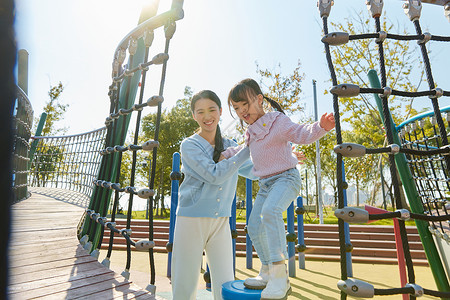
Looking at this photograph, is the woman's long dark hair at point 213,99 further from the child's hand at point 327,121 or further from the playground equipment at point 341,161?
the child's hand at point 327,121

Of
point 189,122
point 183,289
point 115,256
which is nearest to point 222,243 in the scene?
point 183,289

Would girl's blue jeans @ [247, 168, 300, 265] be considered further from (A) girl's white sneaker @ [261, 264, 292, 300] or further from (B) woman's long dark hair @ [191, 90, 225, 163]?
(B) woman's long dark hair @ [191, 90, 225, 163]

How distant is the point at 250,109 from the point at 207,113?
572 millimetres

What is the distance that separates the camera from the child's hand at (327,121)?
5.01 feet

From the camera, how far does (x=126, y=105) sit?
9.08 ft

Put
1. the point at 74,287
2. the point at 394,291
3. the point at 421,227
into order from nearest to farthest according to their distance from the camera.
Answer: the point at 394,291
the point at 74,287
the point at 421,227

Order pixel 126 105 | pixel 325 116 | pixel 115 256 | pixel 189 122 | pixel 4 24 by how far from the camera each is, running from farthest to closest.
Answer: pixel 189 122
pixel 115 256
pixel 126 105
pixel 325 116
pixel 4 24

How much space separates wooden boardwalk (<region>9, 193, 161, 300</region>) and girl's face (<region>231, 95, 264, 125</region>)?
115cm

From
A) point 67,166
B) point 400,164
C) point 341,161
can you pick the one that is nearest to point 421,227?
point 400,164

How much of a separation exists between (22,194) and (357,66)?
12487 mm

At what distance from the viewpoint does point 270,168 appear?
1694 mm

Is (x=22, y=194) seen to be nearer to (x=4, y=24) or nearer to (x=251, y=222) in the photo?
(x=251, y=222)

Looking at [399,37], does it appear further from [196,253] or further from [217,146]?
[196,253]

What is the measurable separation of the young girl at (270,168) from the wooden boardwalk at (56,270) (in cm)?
71
